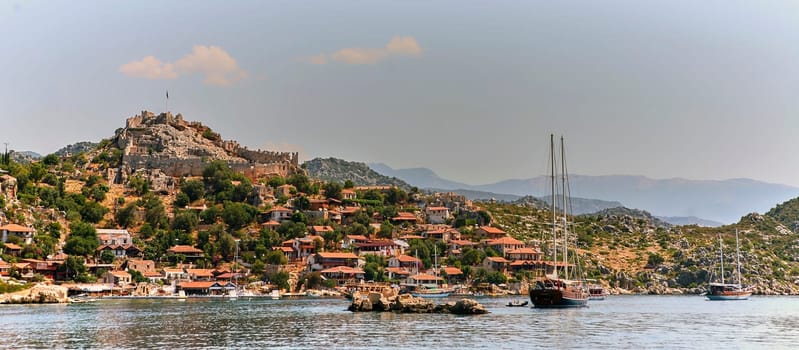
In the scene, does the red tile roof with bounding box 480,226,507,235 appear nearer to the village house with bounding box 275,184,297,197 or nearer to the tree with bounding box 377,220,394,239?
the tree with bounding box 377,220,394,239

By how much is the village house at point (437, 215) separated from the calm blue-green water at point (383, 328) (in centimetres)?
4802

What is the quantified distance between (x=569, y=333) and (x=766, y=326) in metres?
13.0

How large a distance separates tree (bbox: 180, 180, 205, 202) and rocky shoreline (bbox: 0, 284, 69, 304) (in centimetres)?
3623

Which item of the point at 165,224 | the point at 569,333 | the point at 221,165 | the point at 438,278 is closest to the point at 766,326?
the point at 569,333

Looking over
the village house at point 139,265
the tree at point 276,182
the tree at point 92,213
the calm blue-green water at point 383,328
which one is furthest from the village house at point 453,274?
the tree at point 92,213

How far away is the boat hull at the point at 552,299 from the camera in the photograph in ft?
217

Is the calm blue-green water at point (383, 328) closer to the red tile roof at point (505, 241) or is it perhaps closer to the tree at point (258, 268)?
the tree at point (258, 268)

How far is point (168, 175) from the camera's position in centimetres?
11931

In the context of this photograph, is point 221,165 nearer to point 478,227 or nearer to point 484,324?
point 478,227

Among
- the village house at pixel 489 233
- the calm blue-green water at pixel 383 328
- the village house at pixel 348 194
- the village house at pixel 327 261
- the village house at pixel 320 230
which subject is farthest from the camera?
the village house at pixel 348 194

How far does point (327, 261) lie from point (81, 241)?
23.3 m

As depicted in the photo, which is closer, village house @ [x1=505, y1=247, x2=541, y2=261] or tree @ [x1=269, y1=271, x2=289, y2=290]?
tree @ [x1=269, y1=271, x2=289, y2=290]

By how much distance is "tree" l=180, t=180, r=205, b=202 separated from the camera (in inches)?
4454

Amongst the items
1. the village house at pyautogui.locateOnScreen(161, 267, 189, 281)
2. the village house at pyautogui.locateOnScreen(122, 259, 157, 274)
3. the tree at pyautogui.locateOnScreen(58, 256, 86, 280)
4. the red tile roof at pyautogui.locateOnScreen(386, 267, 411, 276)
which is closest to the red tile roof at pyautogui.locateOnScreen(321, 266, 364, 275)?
the red tile roof at pyautogui.locateOnScreen(386, 267, 411, 276)
